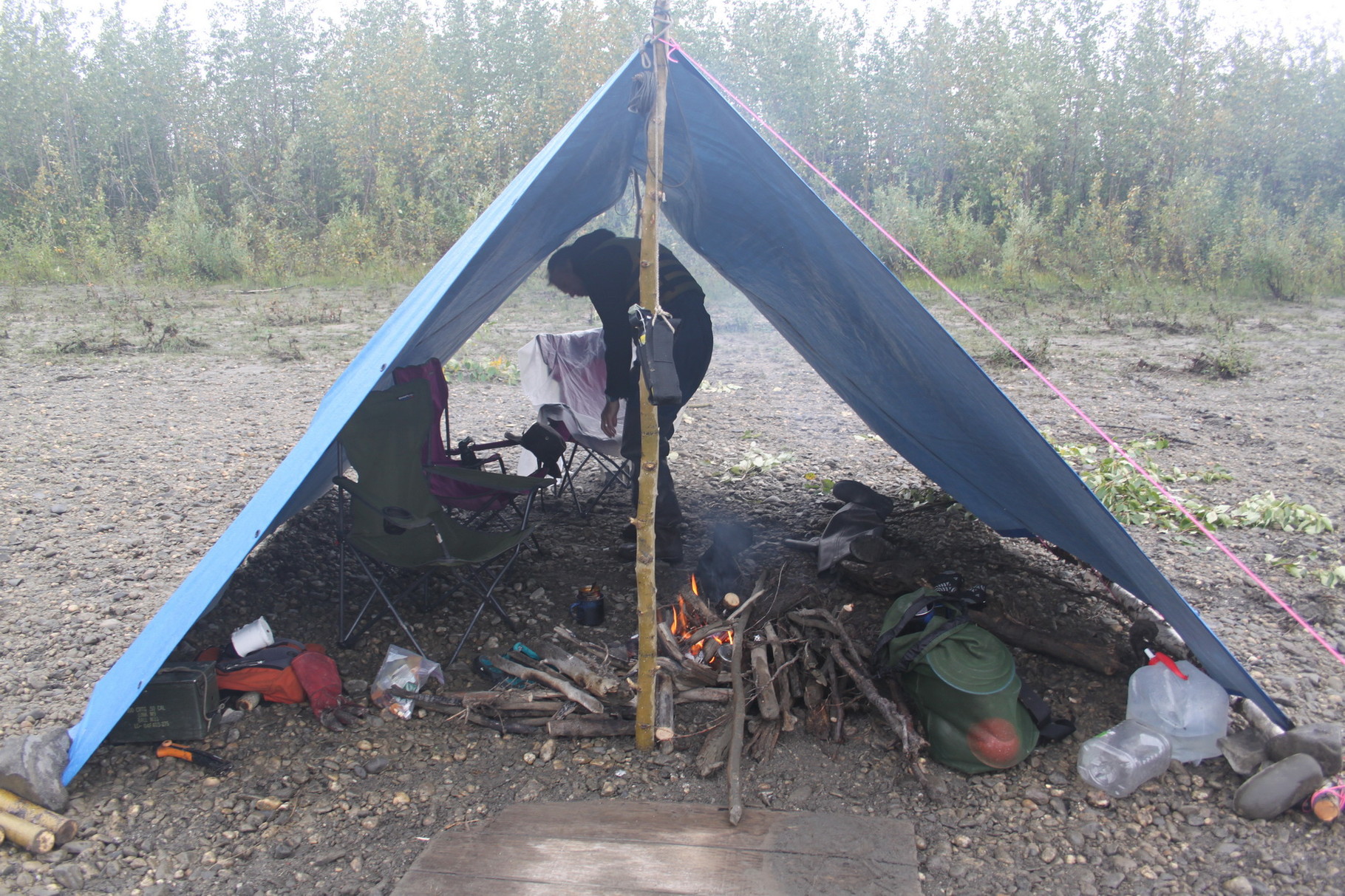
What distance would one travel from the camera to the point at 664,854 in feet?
7.70

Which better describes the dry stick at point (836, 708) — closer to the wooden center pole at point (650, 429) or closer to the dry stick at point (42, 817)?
the wooden center pole at point (650, 429)

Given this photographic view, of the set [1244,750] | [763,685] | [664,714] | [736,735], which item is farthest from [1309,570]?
[664,714]

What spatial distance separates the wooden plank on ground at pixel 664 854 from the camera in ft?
7.34

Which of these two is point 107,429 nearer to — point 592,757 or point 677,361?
point 677,361

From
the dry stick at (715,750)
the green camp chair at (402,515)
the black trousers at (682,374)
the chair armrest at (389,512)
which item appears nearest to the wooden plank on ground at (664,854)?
the dry stick at (715,750)

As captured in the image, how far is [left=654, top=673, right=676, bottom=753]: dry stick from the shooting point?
2838mm

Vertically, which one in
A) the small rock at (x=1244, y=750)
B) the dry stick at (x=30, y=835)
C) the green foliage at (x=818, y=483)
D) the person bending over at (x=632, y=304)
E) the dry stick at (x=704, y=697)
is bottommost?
the green foliage at (x=818, y=483)

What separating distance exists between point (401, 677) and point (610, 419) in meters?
2.07

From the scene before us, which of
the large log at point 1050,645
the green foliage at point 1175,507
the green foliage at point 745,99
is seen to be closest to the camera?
the large log at point 1050,645

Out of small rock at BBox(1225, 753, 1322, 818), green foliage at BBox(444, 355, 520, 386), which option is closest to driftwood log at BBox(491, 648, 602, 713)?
small rock at BBox(1225, 753, 1322, 818)

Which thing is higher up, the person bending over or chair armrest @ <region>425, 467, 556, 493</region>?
the person bending over

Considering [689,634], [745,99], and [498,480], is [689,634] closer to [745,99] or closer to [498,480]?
[498,480]

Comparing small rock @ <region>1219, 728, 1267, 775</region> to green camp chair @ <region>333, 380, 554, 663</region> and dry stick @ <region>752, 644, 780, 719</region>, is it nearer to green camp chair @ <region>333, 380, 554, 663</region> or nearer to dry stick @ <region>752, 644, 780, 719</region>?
dry stick @ <region>752, 644, 780, 719</region>

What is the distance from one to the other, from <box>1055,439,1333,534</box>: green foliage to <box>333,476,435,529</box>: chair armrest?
3360 mm
